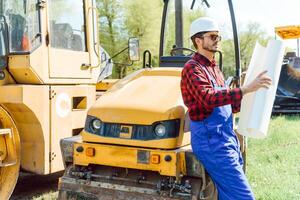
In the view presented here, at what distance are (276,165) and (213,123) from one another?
4237 mm

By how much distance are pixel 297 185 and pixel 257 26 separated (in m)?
36.5

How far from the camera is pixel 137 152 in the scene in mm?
3867

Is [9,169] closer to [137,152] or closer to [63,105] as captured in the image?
[63,105]

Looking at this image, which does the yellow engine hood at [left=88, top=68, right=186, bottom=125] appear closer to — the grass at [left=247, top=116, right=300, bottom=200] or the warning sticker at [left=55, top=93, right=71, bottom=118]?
the warning sticker at [left=55, top=93, right=71, bottom=118]

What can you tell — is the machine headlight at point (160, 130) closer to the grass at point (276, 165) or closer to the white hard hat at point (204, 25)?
the white hard hat at point (204, 25)

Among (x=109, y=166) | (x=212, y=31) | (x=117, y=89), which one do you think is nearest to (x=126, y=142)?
(x=109, y=166)

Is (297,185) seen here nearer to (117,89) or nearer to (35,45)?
(117,89)

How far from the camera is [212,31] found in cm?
350

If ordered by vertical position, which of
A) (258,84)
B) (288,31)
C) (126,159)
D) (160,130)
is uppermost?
(288,31)

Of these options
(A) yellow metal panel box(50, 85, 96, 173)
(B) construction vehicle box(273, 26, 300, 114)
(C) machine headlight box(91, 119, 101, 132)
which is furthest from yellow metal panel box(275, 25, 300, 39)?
(C) machine headlight box(91, 119, 101, 132)

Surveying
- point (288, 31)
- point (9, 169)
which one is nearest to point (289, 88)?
point (288, 31)

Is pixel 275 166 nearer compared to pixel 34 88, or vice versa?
pixel 34 88

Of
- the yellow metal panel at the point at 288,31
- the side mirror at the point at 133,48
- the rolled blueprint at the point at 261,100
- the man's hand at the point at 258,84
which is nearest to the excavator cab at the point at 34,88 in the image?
the side mirror at the point at 133,48

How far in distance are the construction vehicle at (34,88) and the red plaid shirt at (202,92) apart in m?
2.28
